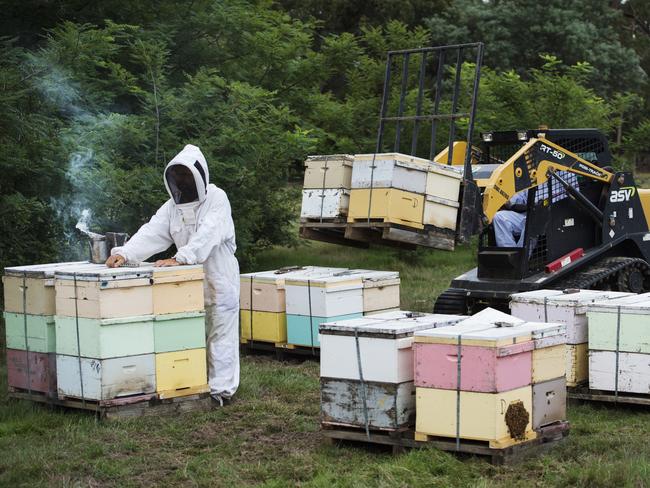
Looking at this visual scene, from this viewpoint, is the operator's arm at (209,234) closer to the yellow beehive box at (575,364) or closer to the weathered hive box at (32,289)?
the weathered hive box at (32,289)

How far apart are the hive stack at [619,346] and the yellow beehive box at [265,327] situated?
13.0 feet

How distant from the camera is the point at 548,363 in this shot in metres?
7.00

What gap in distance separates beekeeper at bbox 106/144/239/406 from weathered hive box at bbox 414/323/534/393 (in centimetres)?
267

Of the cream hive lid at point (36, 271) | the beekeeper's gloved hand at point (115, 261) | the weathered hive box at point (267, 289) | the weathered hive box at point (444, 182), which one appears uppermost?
the weathered hive box at point (444, 182)

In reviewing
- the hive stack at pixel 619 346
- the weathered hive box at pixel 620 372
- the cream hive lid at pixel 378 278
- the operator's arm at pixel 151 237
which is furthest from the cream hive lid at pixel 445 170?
the operator's arm at pixel 151 237

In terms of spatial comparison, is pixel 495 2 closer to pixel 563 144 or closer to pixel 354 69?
pixel 354 69

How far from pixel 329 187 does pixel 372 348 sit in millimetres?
3481

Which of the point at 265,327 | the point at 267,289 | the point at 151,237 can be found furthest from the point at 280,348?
the point at 151,237

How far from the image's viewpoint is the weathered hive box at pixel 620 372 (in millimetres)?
8113

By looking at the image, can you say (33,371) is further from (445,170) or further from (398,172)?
(445,170)

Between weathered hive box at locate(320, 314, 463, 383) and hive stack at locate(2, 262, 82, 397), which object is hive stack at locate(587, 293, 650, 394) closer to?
weathered hive box at locate(320, 314, 463, 383)

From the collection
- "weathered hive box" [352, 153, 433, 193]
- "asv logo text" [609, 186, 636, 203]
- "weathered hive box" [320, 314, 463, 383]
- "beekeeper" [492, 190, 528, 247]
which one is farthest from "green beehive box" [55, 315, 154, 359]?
"asv logo text" [609, 186, 636, 203]

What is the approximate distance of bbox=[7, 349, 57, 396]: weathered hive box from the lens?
8.64 m

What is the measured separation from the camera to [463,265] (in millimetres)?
19953
